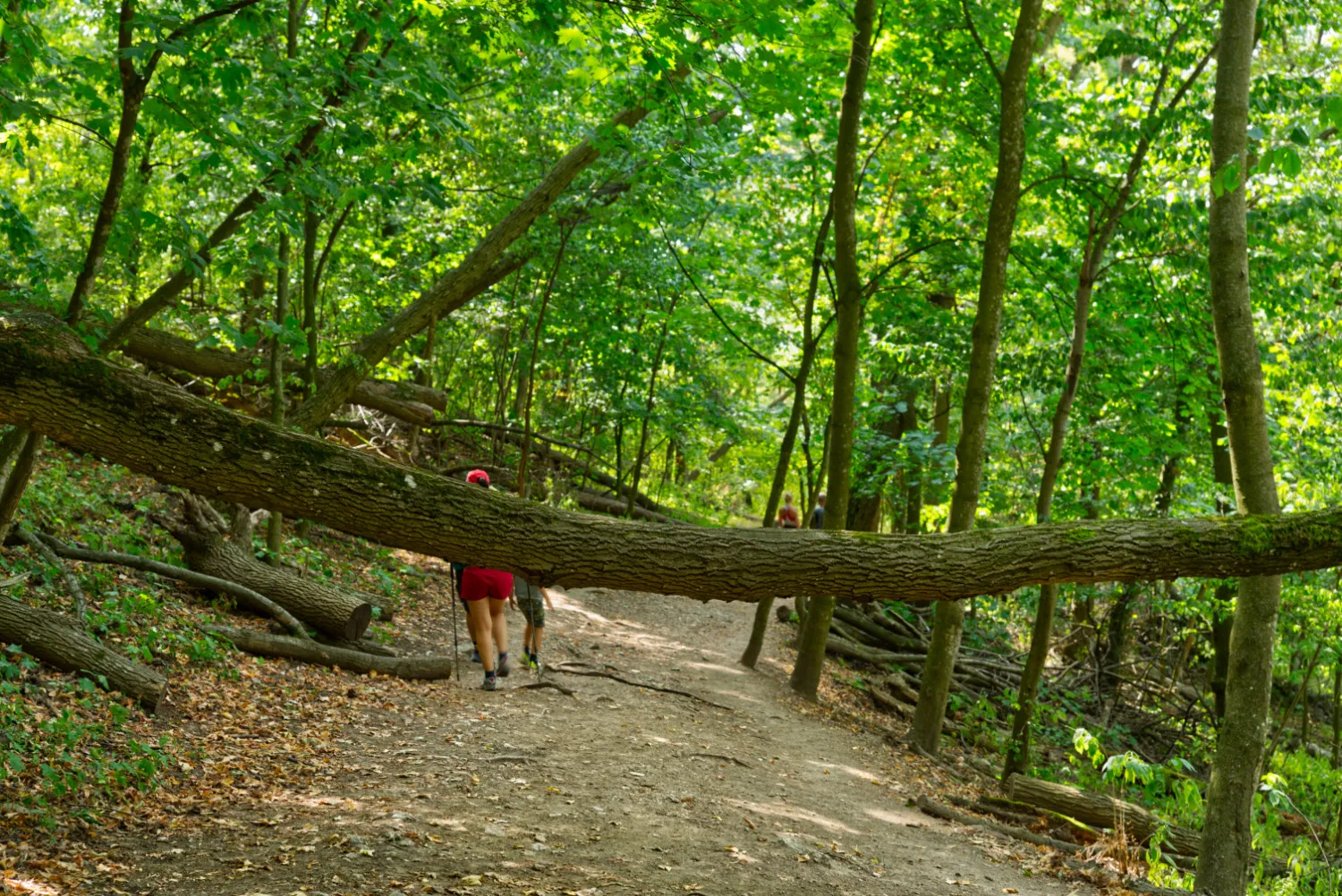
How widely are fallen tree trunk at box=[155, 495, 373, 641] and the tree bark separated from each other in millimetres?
1649

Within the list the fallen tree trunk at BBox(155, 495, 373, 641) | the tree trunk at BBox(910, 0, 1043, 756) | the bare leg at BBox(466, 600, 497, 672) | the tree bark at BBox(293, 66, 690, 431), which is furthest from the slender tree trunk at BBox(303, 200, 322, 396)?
the tree trunk at BBox(910, 0, 1043, 756)

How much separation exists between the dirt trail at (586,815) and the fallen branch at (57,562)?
2.02 meters

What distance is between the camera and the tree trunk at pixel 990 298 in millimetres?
9211

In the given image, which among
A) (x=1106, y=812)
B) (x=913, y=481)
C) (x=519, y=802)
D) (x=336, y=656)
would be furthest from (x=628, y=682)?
(x=913, y=481)

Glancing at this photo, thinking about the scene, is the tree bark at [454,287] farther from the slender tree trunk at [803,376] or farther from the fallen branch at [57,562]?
the fallen branch at [57,562]

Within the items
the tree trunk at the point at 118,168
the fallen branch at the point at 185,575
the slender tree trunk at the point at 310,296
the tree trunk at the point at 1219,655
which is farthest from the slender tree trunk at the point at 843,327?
the tree trunk at the point at 118,168

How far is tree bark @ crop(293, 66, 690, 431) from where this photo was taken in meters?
10.1

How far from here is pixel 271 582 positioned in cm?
869

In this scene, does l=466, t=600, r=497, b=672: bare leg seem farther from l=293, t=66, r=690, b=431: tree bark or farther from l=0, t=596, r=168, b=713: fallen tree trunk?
l=293, t=66, r=690, b=431: tree bark

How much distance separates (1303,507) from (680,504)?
47.7 feet

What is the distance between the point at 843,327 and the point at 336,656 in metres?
6.44

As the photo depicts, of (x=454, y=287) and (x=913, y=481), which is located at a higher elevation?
(x=454, y=287)

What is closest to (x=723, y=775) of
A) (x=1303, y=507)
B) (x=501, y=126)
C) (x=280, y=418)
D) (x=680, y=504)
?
(x=280, y=418)

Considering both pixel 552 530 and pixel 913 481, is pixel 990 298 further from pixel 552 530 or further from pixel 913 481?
pixel 552 530
